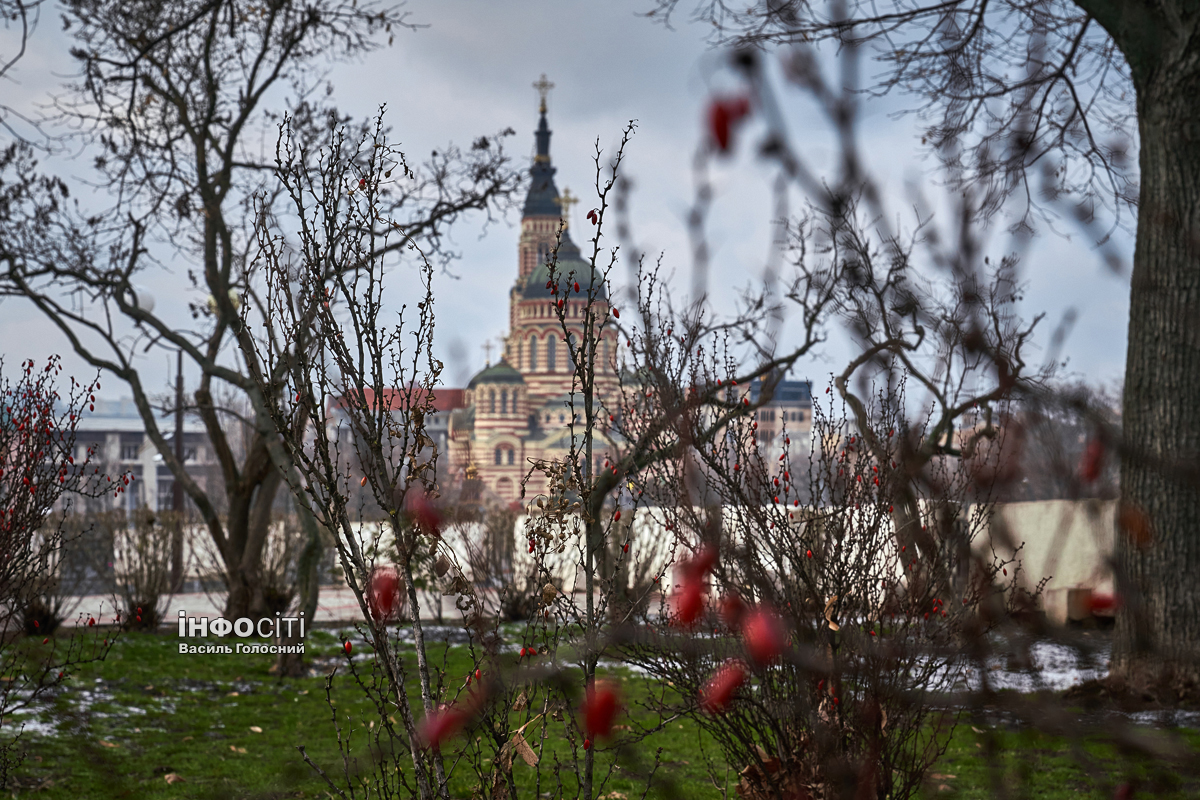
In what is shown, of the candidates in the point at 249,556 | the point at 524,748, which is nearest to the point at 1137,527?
the point at 524,748

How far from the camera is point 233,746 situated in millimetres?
6297

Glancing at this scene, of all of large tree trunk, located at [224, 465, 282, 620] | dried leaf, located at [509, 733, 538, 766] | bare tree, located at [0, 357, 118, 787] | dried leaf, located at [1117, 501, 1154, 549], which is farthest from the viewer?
large tree trunk, located at [224, 465, 282, 620]

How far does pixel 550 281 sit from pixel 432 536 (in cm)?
81

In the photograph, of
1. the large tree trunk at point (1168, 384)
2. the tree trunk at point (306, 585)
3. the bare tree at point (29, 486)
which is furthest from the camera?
the tree trunk at point (306, 585)

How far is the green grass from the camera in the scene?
5020mm

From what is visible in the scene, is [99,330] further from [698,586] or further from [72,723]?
[698,586]

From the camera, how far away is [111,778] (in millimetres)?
4957

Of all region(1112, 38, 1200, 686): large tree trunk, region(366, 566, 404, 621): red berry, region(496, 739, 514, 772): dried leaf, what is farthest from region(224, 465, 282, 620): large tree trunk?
region(496, 739, 514, 772): dried leaf

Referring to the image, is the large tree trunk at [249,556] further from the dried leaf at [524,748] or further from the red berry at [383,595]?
the dried leaf at [524,748]

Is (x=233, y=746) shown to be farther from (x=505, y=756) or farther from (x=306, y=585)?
(x=505, y=756)

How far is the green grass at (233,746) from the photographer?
16.5 ft

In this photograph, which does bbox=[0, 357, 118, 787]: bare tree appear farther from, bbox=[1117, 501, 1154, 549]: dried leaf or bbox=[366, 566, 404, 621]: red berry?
bbox=[1117, 501, 1154, 549]: dried leaf

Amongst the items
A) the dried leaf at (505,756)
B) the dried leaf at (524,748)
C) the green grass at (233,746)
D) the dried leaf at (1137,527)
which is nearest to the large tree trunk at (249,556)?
the green grass at (233,746)

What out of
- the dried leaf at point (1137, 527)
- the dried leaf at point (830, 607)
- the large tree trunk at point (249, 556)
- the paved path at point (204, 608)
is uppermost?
the dried leaf at point (1137, 527)
